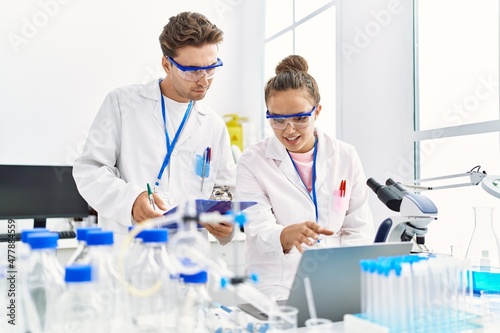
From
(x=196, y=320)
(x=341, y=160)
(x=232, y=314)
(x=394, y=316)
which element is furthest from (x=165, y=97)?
(x=394, y=316)

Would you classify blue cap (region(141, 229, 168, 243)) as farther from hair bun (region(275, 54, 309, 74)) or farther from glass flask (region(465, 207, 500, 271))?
hair bun (region(275, 54, 309, 74))

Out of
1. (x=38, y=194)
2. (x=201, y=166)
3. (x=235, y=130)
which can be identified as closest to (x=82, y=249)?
(x=201, y=166)

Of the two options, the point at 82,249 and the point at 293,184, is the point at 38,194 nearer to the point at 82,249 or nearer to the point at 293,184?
the point at 293,184

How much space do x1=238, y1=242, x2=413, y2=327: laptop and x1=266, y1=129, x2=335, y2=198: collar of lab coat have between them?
61 cm

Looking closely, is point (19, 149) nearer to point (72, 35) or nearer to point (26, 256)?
point (72, 35)

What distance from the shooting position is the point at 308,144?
1.90 m

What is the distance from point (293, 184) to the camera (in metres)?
1.79

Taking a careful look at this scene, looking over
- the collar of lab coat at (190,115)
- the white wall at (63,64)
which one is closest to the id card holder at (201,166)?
the collar of lab coat at (190,115)

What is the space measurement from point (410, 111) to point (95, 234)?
1986 millimetres

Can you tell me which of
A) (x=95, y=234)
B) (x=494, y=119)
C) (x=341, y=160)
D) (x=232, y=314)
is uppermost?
(x=494, y=119)

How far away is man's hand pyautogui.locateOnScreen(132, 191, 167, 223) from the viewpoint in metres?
1.70

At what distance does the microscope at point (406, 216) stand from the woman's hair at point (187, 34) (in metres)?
0.90

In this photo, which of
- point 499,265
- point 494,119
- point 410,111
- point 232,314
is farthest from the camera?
point 410,111

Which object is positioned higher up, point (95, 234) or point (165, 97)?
point (165, 97)
